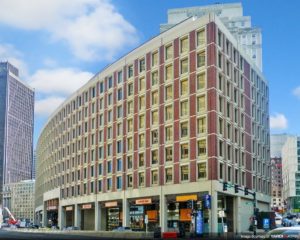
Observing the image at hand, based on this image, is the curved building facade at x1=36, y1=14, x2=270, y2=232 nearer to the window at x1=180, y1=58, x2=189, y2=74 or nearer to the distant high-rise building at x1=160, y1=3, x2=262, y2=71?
the window at x1=180, y1=58, x2=189, y2=74

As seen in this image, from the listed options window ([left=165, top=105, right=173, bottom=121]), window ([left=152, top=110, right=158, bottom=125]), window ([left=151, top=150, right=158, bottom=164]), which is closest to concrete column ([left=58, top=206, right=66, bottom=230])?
window ([left=151, top=150, right=158, bottom=164])

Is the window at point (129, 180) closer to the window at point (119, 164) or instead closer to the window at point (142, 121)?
the window at point (119, 164)

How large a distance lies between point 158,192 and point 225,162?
36.1ft

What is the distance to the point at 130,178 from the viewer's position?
8594 cm

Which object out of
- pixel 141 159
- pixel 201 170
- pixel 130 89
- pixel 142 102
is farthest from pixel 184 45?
pixel 141 159

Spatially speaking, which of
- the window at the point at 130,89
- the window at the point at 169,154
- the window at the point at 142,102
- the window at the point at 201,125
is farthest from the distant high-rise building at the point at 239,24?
the window at the point at 201,125

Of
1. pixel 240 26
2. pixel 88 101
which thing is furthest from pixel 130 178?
pixel 240 26

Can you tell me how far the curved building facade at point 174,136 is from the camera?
240 feet

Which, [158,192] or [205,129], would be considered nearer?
[205,129]

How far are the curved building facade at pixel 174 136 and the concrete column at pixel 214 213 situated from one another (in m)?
0.13

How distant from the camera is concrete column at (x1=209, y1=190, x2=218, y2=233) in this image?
228 feet

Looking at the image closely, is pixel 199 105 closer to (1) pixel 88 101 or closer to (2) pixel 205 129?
(2) pixel 205 129

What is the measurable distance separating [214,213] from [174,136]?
12803 millimetres

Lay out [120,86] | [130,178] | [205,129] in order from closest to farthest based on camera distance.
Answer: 1. [205,129]
2. [130,178]
3. [120,86]
